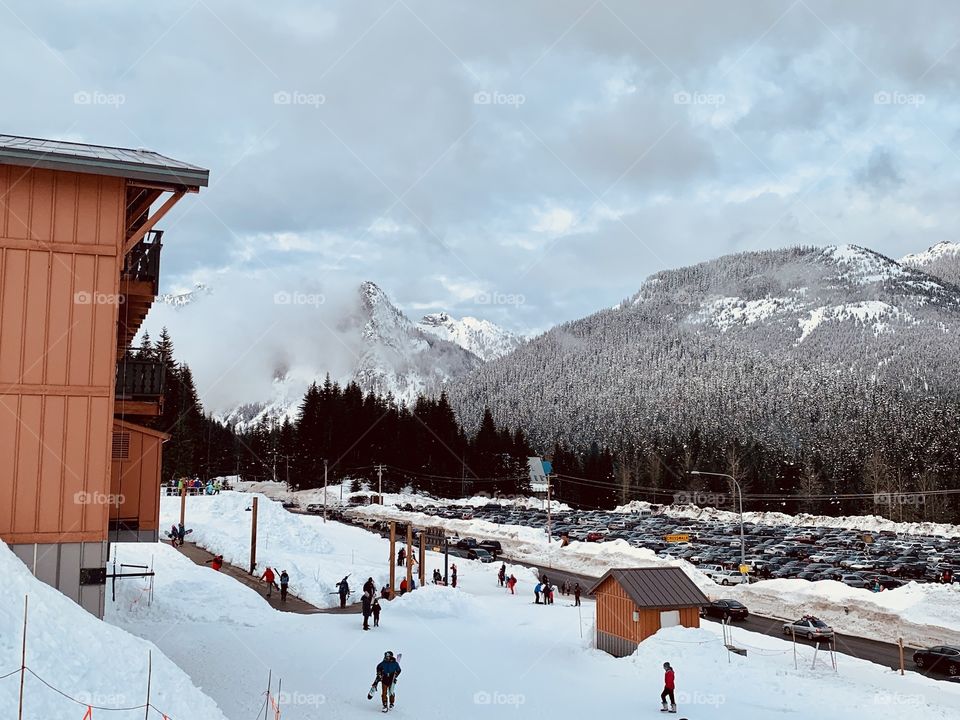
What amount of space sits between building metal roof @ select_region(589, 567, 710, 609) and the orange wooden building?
16.3 meters

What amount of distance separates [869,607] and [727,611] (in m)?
8.18

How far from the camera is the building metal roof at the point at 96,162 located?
1620 centimetres

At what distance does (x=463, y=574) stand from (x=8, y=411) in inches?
1436

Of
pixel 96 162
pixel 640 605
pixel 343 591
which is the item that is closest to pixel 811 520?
pixel 343 591

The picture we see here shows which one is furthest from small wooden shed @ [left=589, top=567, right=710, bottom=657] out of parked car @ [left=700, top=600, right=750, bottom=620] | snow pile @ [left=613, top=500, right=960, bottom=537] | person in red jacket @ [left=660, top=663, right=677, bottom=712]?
snow pile @ [left=613, top=500, right=960, bottom=537]

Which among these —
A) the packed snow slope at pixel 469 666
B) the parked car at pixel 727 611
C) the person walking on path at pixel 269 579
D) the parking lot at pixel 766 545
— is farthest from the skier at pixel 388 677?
the parking lot at pixel 766 545

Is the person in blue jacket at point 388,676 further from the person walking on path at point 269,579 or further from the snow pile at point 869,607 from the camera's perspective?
the snow pile at point 869,607

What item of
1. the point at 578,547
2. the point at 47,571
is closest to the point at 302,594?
the point at 47,571

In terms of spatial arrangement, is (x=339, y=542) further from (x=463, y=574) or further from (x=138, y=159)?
(x=138, y=159)

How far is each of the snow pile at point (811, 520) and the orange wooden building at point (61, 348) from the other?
9576cm

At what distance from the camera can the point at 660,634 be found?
81.3 feet

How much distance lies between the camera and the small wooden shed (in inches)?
999

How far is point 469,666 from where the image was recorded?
2261cm

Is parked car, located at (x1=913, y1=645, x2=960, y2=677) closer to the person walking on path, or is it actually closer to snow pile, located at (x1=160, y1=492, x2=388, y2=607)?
snow pile, located at (x1=160, y1=492, x2=388, y2=607)
